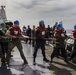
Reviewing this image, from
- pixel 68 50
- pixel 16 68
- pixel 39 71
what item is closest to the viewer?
pixel 39 71

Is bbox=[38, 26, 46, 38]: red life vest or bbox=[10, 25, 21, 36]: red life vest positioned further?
bbox=[38, 26, 46, 38]: red life vest

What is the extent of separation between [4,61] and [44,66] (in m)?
1.73

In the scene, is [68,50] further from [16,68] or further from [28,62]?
[16,68]

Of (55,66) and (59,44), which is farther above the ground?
(59,44)

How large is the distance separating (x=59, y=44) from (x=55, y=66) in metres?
1.03

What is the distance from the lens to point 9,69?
10117 mm

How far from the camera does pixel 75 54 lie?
38.0 ft

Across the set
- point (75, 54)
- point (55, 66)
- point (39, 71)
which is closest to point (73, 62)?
point (75, 54)

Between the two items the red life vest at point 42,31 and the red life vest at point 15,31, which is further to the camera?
the red life vest at point 42,31

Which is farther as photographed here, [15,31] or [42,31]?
[42,31]

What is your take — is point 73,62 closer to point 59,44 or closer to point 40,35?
point 59,44

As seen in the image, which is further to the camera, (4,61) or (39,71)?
(4,61)

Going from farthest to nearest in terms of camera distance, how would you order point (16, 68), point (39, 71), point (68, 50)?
point (68, 50) → point (16, 68) → point (39, 71)

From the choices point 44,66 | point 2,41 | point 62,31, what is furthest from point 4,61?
point 62,31
